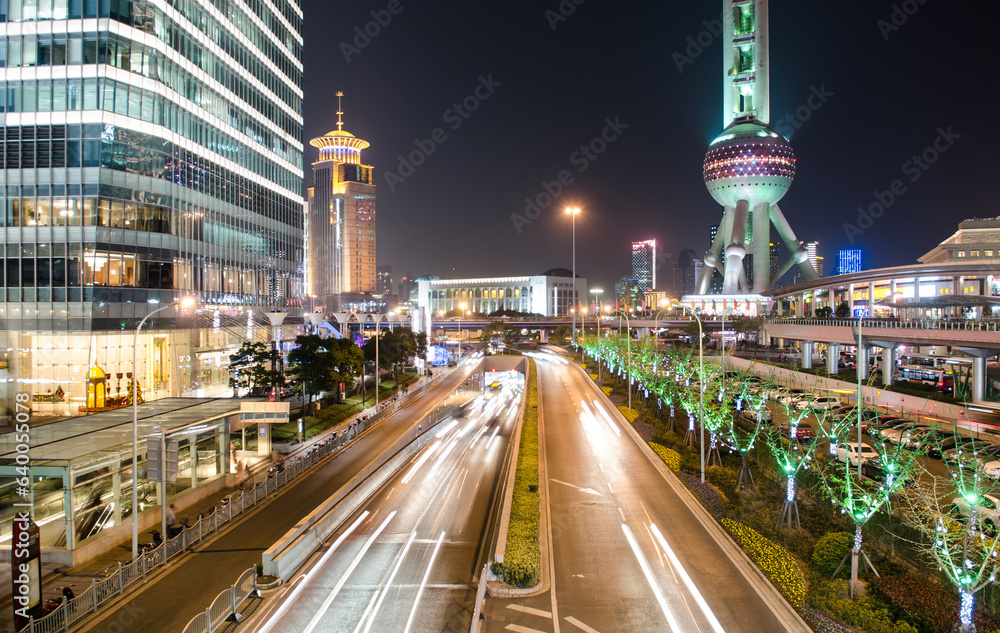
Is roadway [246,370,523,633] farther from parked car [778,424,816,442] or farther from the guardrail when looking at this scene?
parked car [778,424,816,442]

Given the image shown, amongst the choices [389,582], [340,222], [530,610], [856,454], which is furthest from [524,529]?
[340,222]

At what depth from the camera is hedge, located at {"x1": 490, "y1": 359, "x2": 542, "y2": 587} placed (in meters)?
14.9

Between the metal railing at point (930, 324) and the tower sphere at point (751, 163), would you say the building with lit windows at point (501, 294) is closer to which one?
the tower sphere at point (751, 163)

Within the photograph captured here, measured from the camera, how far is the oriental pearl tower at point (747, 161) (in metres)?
132

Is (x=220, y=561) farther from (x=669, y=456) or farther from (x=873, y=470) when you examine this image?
(x=873, y=470)

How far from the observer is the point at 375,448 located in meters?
30.5

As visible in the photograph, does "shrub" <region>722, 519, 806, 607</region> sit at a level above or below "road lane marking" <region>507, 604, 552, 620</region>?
above

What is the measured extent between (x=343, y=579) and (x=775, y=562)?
11585 mm

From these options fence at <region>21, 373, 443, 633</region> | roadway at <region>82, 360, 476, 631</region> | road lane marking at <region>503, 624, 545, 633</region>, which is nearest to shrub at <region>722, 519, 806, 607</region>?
road lane marking at <region>503, 624, 545, 633</region>

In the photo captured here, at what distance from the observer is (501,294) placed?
7328 inches

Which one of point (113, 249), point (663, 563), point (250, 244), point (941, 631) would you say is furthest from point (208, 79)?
point (941, 631)

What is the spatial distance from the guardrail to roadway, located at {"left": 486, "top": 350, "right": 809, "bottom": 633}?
5.89m

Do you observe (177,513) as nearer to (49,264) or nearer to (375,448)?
(375,448)

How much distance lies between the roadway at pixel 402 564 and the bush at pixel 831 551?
9.19 m
